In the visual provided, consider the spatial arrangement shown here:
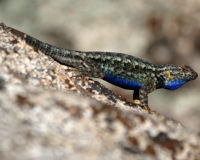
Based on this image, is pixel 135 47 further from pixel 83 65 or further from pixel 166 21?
pixel 83 65

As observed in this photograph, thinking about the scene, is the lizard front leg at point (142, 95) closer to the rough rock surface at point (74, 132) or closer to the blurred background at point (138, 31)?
the rough rock surface at point (74, 132)

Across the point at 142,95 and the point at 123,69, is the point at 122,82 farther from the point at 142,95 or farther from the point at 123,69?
the point at 142,95

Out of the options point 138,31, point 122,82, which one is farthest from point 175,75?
point 138,31

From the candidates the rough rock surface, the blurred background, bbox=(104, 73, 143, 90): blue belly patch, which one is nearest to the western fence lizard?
bbox=(104, 73, 143, 90): blue belly patch

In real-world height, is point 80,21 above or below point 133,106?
above

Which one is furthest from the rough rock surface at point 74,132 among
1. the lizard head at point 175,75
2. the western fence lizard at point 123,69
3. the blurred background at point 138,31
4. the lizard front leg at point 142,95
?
the blurred background at point 138,31

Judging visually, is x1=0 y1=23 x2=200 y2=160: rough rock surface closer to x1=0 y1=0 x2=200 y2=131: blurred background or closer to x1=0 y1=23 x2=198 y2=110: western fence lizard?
x1=0 y1=23 x2=198 y2=110: western fence lizard

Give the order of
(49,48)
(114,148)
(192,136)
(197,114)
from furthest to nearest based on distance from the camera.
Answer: (197,114)
(49,48)
(192,136)
(114,148)


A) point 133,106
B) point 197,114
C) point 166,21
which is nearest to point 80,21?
point 166,21
